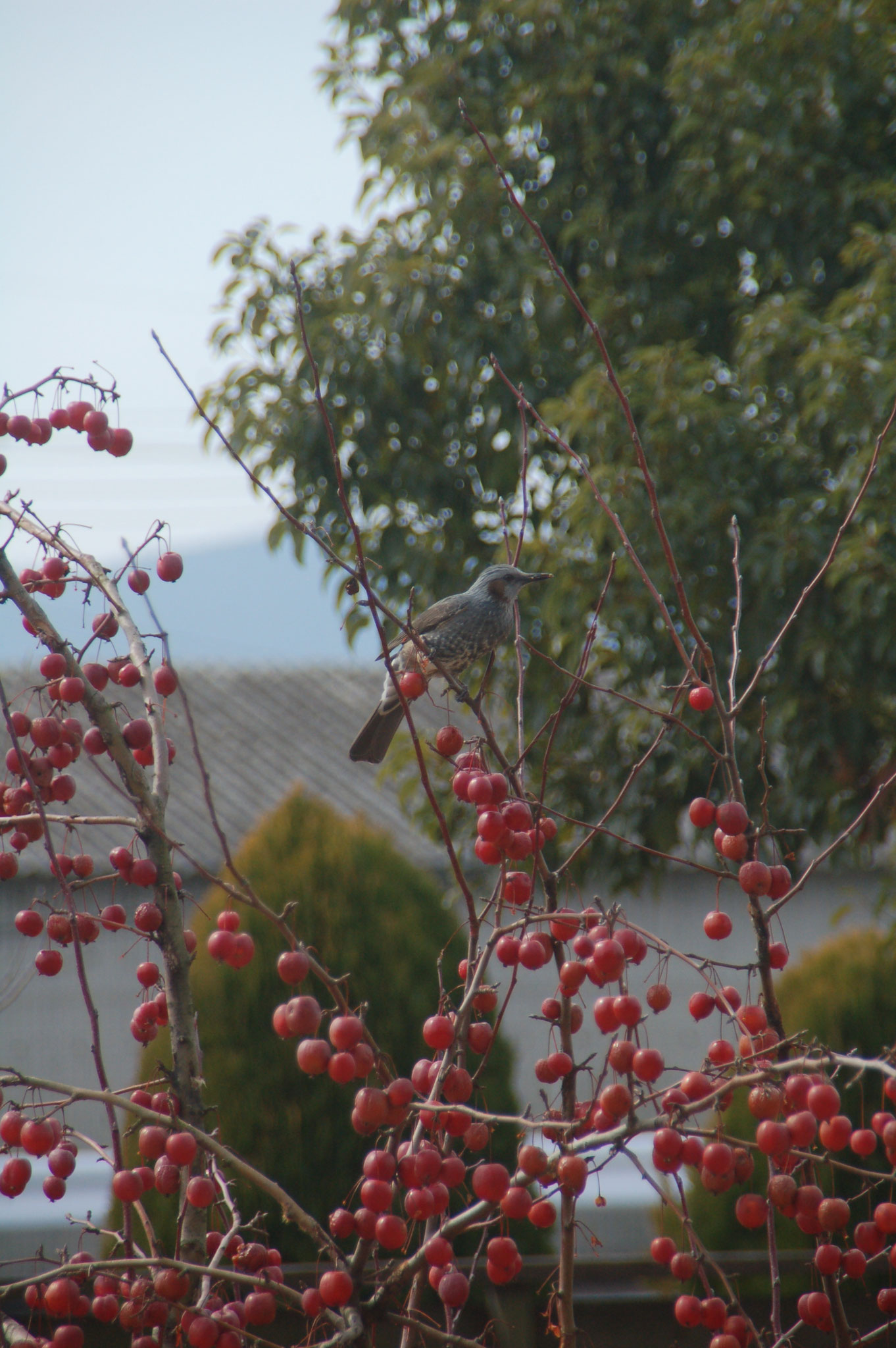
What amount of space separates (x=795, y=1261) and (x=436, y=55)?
492cm

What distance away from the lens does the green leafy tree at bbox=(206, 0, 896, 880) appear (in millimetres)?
4066

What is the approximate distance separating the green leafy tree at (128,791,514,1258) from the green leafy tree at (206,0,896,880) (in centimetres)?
77

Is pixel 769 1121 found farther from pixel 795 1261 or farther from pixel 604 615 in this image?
pixel 604 615

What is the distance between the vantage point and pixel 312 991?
3.85m

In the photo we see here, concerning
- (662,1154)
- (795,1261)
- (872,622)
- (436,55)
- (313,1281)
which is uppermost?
(436,55)

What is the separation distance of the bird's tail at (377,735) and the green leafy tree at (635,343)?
1.41 metres

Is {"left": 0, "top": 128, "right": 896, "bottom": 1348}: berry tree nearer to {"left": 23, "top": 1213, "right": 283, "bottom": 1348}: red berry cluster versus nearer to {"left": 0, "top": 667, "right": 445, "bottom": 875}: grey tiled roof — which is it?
{"left": 23, "top": 1213, "right": 283, "bottom": 1348}: red berry cluster

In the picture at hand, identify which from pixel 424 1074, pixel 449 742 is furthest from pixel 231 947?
pixel 449 742

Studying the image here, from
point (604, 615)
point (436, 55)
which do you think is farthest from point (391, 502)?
point (436, 55)

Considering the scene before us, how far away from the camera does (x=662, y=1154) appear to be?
3.50 ft

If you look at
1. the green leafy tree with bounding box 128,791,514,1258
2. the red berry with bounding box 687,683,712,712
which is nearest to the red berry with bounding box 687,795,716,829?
the red berry with bounding box 687,683,712,712

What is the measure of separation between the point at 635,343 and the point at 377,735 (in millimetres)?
2864

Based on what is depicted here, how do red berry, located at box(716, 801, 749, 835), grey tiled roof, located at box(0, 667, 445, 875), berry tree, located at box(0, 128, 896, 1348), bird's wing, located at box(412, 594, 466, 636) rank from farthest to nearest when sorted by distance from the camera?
1. grey tiled roof, located at box(0, 667, 445, 875)
2. bird's wing, located at box(412, 594, 466, 636)
3. red berry, located at box(716, 801, 749, 835)
4. berry tree, located at box(0, 128, 896, 1348)

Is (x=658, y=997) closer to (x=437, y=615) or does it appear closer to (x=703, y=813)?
(x=703, y=813)
